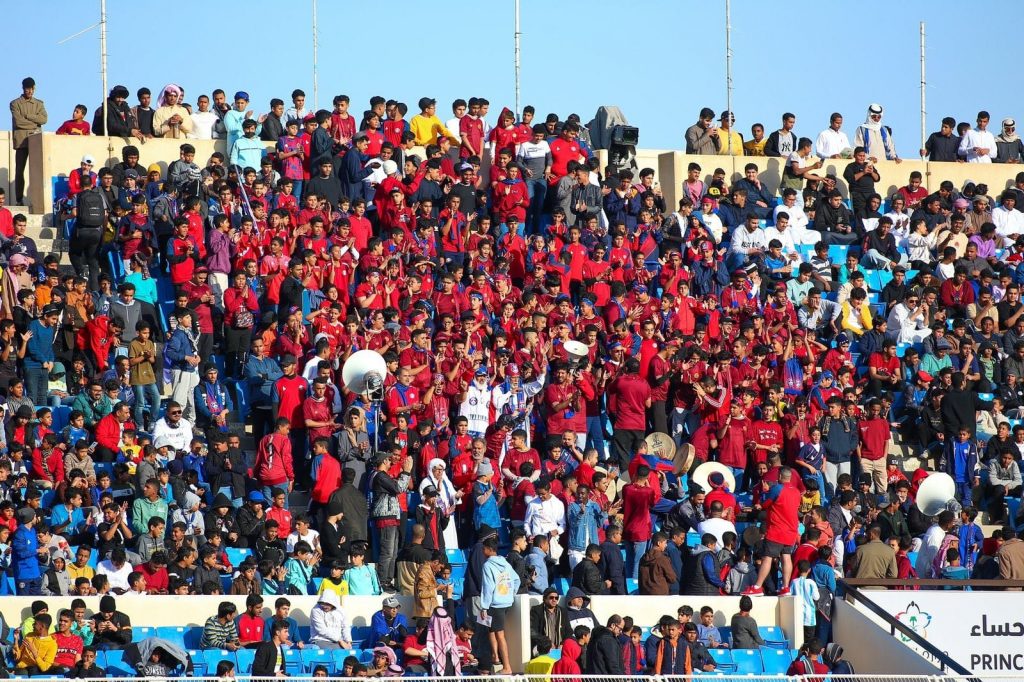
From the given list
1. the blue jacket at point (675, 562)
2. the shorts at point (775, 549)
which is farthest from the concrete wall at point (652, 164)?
the shorts at point (775, 549)

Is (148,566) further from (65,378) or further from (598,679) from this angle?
(598,679)

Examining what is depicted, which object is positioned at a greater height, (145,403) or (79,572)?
(145,403)

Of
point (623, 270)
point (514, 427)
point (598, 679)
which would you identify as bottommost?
point (598, 679)

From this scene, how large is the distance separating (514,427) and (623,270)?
392cm

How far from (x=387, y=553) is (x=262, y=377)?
2.92 m

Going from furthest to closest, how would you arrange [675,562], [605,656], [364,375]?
[364,375], [675,562], [605,656]

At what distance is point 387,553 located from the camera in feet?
71.2

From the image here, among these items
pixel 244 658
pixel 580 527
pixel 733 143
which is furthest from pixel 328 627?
pixel 733 143

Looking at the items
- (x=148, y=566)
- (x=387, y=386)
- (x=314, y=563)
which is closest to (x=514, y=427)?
(x=387, y=386)

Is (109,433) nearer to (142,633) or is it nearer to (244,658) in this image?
(142,633)

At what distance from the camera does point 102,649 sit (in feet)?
63.8

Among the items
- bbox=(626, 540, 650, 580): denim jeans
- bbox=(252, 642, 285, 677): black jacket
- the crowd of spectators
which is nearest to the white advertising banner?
the crowd of spectators

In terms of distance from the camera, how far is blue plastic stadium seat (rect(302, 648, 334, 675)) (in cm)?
2000

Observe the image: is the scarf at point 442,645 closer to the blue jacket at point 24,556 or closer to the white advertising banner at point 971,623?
the blue jacket at point 24,556
